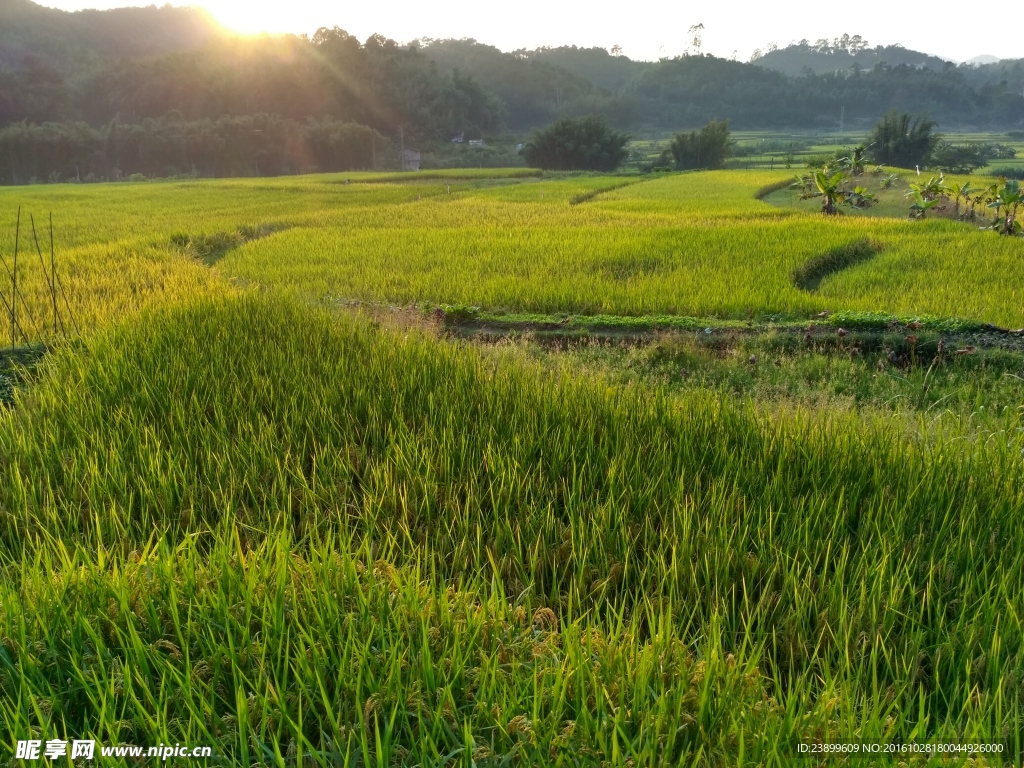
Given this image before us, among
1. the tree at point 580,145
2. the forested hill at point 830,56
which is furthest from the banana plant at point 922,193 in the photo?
the forested hill at point 830,56

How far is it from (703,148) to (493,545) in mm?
39454

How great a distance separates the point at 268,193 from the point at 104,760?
21.4 meters

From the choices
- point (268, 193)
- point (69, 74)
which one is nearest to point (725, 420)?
point (268, 193)

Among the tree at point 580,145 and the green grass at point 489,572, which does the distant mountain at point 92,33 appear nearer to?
the tree at point 580,145

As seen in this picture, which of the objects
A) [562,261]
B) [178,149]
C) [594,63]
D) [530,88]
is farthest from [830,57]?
[562,261]

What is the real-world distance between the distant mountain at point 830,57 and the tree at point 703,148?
362ft

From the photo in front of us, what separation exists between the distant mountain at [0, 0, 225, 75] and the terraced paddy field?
65.3 meters

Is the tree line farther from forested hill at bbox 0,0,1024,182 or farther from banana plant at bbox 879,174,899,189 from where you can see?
banana plant at bbox 879,174,899,189

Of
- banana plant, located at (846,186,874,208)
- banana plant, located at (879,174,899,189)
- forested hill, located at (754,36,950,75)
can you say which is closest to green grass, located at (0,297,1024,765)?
banana plant, located at (846,186,874,208)

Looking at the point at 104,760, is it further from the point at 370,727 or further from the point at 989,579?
the point at 989,579

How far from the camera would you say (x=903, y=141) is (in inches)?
1225

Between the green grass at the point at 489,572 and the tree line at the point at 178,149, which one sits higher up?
the tree line at the point at 178,149

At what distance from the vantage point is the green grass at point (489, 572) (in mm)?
1232

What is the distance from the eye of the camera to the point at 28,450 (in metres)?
2.59
